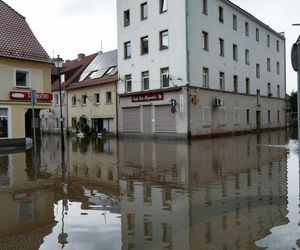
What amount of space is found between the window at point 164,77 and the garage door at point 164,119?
1.81 meters

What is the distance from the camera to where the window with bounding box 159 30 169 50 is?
30.0 m

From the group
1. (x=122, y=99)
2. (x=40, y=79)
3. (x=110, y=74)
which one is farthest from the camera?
(x=110, y=74)

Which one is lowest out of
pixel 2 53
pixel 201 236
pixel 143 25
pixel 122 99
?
pixel 201 236

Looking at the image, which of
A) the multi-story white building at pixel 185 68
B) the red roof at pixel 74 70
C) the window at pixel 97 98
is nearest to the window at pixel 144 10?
the multi-story white building at pixel 185 68

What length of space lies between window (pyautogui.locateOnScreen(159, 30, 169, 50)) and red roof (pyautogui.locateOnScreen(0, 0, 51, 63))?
9.25m

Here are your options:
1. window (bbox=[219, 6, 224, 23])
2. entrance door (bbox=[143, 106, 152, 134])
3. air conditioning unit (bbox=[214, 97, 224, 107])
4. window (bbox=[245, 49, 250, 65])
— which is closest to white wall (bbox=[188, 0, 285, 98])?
window (bbox=[219, 6, 224, 23])

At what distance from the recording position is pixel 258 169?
1212cm

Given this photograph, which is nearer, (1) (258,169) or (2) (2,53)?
(1) (258,169)

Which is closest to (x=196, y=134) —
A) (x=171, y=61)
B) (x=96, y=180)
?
(x=171, y=61)

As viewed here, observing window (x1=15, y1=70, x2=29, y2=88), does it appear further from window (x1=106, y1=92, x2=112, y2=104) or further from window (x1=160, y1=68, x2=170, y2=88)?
window (x1=106, y1=92, x2=112, y2=104)

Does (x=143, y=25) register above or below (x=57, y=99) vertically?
above

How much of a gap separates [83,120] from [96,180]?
96.5ft

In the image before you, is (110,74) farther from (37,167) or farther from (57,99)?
(37,167)

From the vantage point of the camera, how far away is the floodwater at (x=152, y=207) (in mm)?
5461
